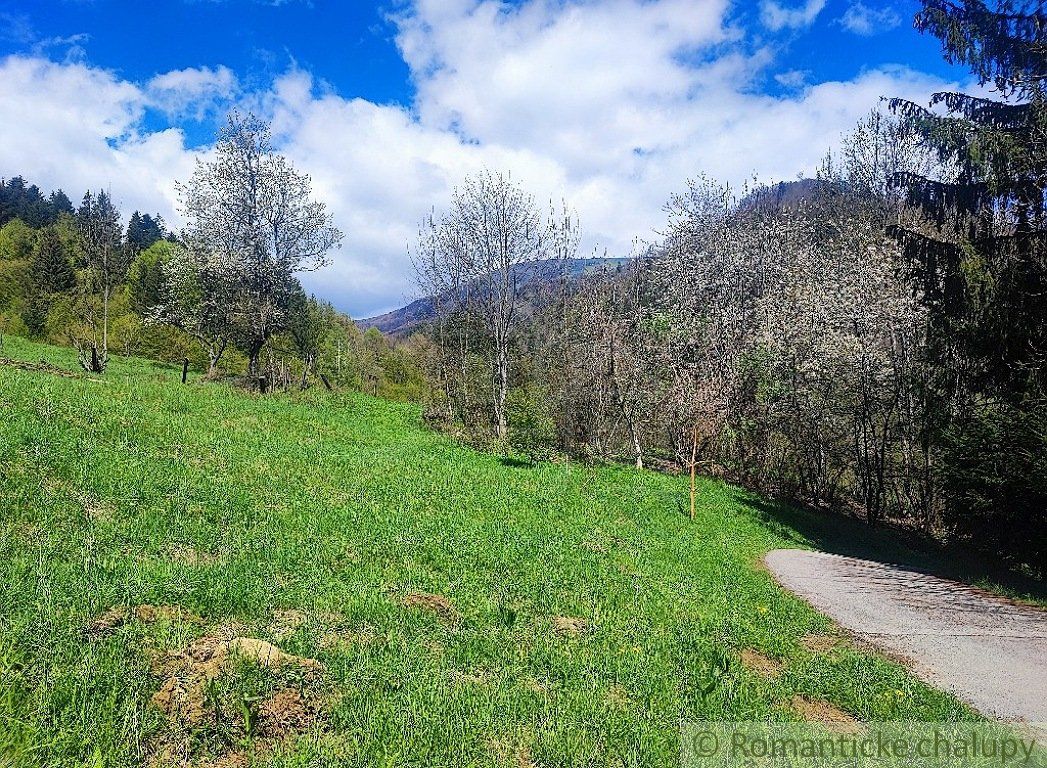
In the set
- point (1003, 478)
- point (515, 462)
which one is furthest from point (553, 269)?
A: point (1003, 478)

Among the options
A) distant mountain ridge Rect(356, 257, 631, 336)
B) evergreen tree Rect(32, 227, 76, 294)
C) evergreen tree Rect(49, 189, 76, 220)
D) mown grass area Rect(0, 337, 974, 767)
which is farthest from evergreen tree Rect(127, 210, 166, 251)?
mown grass area Rect(0, 337, 974, 767)

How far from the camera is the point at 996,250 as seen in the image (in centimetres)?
1405

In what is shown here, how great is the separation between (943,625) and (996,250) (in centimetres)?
965

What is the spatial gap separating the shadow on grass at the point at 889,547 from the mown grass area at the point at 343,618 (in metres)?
6.34

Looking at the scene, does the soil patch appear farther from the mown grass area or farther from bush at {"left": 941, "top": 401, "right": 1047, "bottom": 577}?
bush at {"left": 941, "top": 401, "right": 1047, "bottom": 577}

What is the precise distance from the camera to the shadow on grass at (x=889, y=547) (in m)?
13.5

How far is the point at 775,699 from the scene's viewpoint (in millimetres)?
5863

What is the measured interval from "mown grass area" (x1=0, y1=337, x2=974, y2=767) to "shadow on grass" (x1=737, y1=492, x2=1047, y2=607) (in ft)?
20.8

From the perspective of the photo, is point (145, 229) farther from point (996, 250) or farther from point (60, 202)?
point (996, 250)

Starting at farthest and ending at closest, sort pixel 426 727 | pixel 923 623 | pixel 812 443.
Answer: pixel 812 443
pixel 923 623
pixel 426 727

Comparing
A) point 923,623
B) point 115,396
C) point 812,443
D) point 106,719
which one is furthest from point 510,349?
point 106,719

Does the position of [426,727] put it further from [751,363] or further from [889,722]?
[751,363]

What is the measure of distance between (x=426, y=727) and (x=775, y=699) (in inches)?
147

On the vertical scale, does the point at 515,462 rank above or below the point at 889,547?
above
